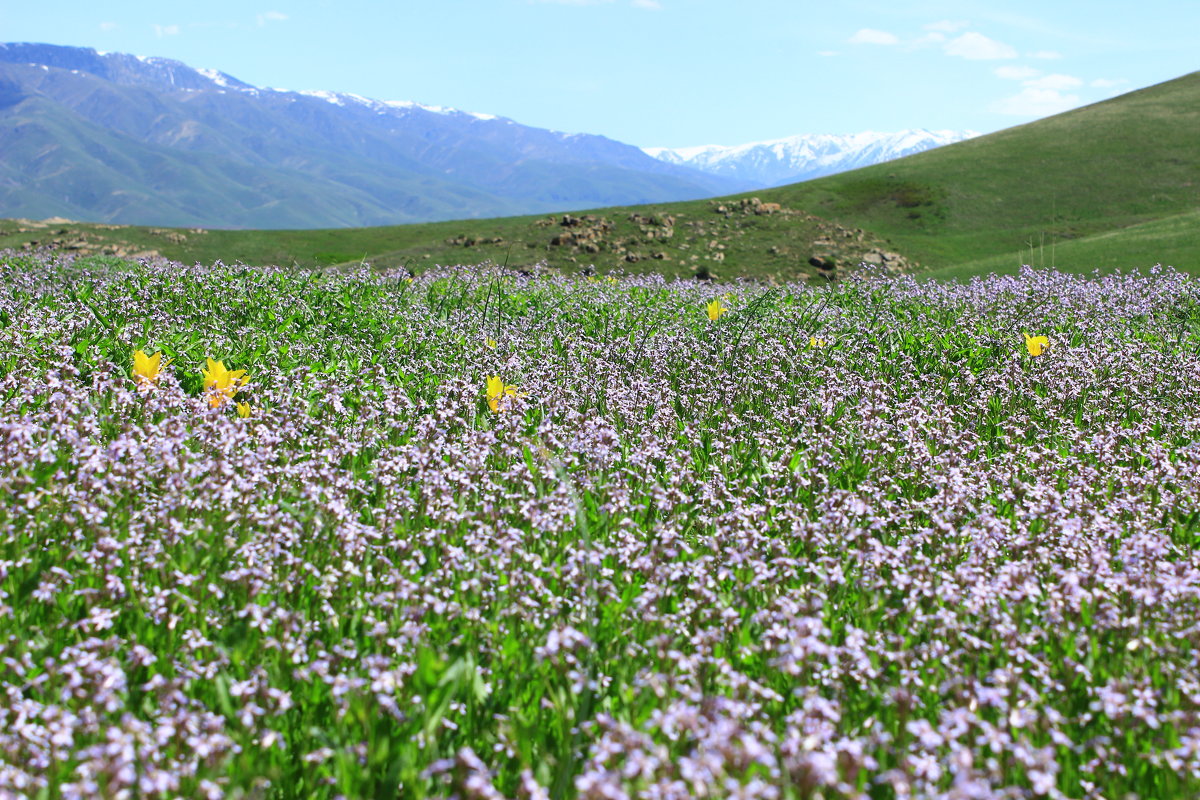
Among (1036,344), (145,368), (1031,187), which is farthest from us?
(1031,187)

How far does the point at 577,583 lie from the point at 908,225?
61.4 metres

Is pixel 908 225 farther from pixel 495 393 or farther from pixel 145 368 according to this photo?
pixel 145 368

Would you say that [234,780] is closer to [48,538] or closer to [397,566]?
[397,566]

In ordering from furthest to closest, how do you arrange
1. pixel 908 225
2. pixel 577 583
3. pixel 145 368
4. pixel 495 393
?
pixel 908 225, pixel 495 393, pixel 145 368, pixel 577 583

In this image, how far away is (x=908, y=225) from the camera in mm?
59938

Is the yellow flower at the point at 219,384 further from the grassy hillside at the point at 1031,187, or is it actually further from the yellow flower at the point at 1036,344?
the grassy hillside at the point at 1031,187

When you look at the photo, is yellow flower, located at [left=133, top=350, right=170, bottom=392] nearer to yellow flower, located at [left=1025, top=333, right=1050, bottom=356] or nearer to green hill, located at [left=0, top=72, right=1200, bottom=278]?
yellow flower, located at [left=1025, top=333, right=1050, bottom=356]

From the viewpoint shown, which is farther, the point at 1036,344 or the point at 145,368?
the point at 1036,344

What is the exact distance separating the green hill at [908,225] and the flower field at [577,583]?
→ 21.7m

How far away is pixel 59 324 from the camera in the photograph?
9430mm

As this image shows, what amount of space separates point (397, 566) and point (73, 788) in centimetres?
264

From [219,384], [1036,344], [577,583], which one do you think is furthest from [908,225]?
[577,583]

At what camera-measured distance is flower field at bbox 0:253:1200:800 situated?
330 centimetres

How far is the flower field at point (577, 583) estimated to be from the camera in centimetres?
330
